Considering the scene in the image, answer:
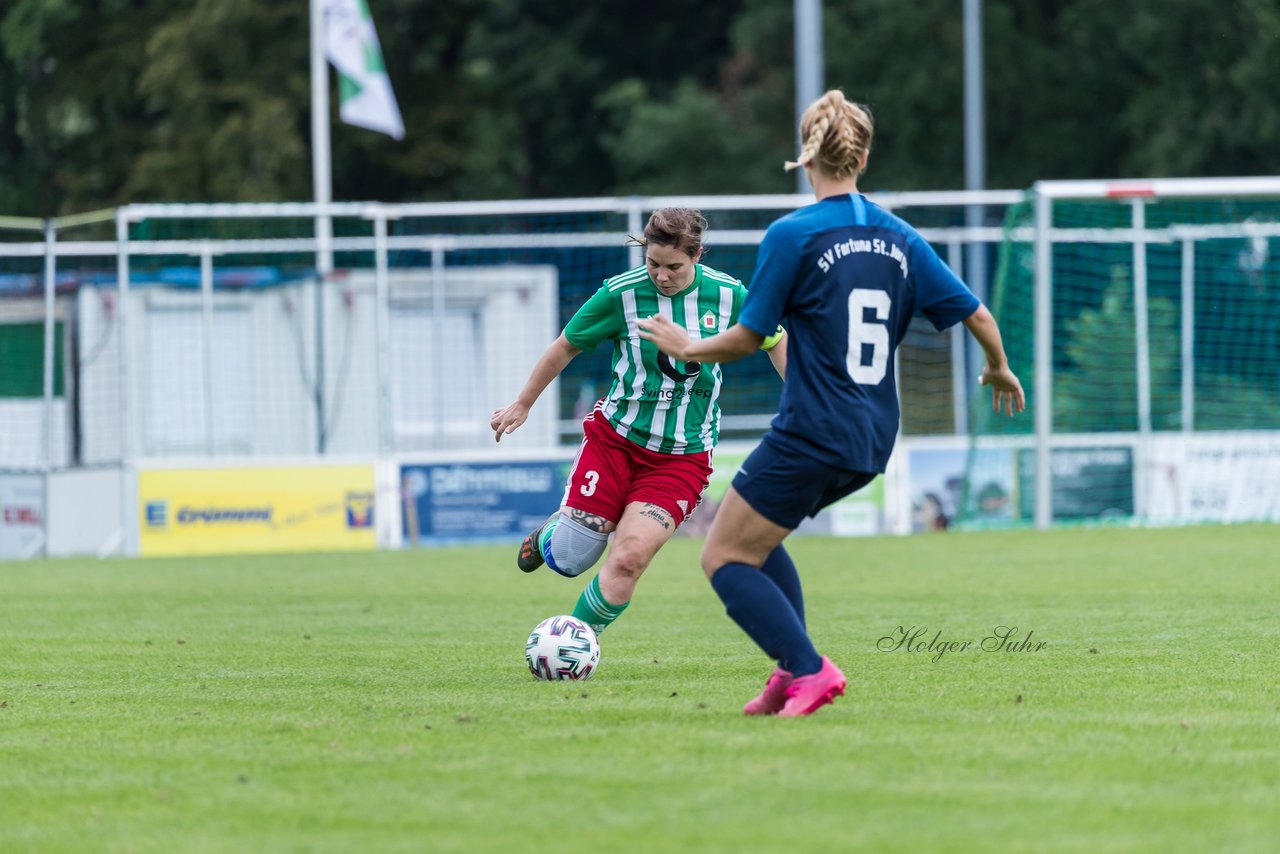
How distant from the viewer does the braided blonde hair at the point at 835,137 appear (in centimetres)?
559

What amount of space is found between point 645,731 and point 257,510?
1136cm

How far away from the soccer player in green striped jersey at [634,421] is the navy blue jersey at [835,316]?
153 centimetres

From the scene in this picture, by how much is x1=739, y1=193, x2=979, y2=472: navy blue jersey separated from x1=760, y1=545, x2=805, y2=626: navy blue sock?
0.60 meters

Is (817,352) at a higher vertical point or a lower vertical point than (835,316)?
lower

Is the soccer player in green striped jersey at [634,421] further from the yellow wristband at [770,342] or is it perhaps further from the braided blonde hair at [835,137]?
the braided blonde hair at [835,137]

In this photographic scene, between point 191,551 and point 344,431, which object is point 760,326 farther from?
point 344,431

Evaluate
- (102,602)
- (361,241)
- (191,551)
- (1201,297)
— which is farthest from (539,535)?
(1201,297)

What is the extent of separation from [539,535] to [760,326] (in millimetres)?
2137

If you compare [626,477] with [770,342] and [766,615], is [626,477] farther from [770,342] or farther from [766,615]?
[766,615]

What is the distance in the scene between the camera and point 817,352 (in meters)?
5.61

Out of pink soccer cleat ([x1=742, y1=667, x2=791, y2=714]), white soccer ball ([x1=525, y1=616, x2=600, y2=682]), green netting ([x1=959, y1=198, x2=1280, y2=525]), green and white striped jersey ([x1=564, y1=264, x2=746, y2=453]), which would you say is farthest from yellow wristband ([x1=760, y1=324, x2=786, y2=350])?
green netting ([x1=959, y1=198, x2=1280, y2=525])

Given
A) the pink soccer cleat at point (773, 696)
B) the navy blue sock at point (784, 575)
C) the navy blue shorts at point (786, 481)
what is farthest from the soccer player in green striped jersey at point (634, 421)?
the navy blue shorts at point (786, 481)

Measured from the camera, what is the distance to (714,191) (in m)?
36.4

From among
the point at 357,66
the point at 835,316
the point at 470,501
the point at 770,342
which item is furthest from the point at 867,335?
the point at 357,66
